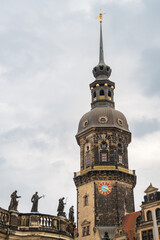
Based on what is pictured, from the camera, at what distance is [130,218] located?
52219mm

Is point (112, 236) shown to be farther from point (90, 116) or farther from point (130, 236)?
point (90, 116)

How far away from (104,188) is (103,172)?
2.48 metres

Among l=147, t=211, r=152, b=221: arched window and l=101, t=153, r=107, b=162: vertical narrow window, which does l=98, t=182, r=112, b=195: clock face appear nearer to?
l=101, t=153, r=107, b=162: vertical narrow window

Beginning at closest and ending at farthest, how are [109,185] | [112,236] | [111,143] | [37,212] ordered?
[37,212] → [112,236] → [109,185] → [111,143]

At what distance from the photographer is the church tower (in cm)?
5350

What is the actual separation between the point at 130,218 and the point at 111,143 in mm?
12597

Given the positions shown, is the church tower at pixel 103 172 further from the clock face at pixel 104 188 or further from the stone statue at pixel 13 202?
the stone statue at pixel 13 202

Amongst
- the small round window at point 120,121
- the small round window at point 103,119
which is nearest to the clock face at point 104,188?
the small round window at point 103,119

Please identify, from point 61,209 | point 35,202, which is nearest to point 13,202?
point 35,202

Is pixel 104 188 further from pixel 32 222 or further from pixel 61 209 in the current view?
pixel 32 222

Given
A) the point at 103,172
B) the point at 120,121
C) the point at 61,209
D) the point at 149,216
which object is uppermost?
the point at 120,121

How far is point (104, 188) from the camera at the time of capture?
181 ft

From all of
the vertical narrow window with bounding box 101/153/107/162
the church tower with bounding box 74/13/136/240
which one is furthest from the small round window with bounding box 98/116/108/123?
the vertical narrow window with bounding box 101/153/107/162

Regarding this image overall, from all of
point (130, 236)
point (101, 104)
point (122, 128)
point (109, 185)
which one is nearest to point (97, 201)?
Result: point (109, 185)
